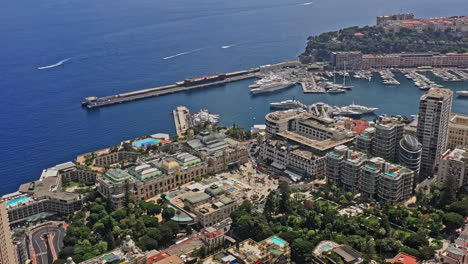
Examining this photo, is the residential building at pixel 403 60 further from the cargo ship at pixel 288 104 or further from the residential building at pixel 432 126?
the residential building at pixel 432 126

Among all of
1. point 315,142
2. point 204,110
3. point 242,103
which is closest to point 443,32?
point 242,103

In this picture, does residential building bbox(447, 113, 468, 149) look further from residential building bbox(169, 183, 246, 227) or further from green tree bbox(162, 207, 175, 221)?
green tree bbox(162, 207, 175, 221)

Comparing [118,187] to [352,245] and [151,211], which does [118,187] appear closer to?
[151,211]

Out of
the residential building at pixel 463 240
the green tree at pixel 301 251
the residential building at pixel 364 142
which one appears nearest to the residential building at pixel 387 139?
the residential building at pixel 364 142

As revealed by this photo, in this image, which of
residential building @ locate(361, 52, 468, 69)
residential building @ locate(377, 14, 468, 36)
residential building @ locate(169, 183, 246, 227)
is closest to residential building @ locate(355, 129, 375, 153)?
residential building @ locate(169, 183, 246, 227)

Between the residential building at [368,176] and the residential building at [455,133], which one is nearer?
the residential building at [368,176]
